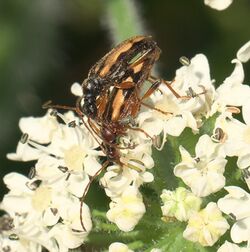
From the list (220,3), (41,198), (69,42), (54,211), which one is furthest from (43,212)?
(69,42)

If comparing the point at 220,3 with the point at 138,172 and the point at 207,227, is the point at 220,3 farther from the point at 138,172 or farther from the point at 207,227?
the point at 207,227

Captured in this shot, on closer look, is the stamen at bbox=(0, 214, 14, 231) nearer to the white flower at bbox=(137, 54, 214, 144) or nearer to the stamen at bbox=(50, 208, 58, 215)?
the stamen at bbox=(50, 208, 58, 215)

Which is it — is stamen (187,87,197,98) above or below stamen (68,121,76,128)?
below

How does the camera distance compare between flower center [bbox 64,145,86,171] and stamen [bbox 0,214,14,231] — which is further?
stamen [bbox 0,214,14,231]

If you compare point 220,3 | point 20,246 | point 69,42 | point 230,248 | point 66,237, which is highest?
point 220,3

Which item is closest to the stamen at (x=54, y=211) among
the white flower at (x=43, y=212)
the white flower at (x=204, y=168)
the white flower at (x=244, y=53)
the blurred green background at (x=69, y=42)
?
the white flower at (x=43, y=212)

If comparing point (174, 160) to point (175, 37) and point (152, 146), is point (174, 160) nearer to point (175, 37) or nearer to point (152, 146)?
point (152, 146)

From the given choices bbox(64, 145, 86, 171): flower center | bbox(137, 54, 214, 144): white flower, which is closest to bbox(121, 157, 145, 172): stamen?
bbox(137, 54, 214, 144): white flower

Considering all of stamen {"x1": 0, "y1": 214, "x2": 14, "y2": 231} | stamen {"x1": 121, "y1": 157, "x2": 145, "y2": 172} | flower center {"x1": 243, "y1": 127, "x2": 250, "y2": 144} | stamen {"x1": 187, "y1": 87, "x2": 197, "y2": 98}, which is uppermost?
stamen {"x1": 187, "y1": 87, "x2": 197, "y2": 98}
